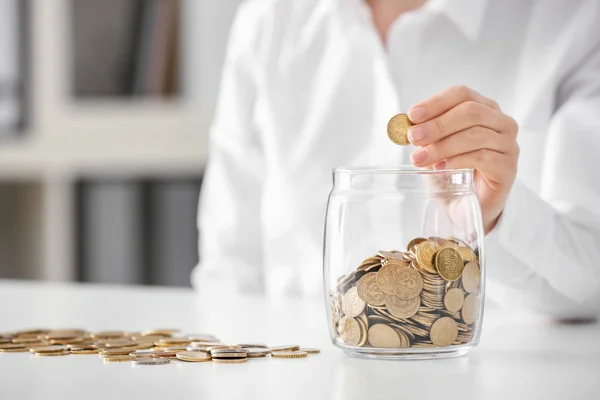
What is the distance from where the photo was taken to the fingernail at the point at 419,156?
2.61 ft

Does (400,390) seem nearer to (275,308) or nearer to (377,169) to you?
(377,169)

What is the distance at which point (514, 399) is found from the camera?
61 centimetres

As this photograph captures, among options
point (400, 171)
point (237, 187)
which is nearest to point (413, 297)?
point (400, 171)

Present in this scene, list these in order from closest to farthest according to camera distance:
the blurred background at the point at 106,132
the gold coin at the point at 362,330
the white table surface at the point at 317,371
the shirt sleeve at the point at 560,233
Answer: the white table surface at the point at 317,371 → the gold coin at the point at 362,330 → the shirt sleeve at the point at 560,233 → the blurred background at the point at 106,132

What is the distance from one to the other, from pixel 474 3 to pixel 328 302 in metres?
0.70

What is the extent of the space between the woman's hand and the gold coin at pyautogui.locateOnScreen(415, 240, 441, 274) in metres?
0.10

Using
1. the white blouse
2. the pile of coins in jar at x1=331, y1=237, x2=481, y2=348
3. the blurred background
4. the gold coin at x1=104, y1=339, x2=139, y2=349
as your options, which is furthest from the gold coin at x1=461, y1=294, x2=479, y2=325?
the blurred background

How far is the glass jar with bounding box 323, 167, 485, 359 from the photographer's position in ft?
2.38

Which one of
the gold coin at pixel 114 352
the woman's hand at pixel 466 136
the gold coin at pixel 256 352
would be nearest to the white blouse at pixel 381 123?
the woman's hand at pixel 466 136

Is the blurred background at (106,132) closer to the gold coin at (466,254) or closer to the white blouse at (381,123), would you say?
the white blouse at (381,123)

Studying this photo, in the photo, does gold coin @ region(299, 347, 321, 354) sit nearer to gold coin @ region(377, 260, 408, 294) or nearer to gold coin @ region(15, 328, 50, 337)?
gold coin @ region(377, 260, 408, 294)

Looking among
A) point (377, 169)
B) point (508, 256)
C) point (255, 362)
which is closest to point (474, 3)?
point (508, 256)

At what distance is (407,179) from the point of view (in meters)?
0.76

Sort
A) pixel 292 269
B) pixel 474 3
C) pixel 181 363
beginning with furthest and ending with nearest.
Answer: pixel 292 269, pixel 474 3, pixel 181 363
